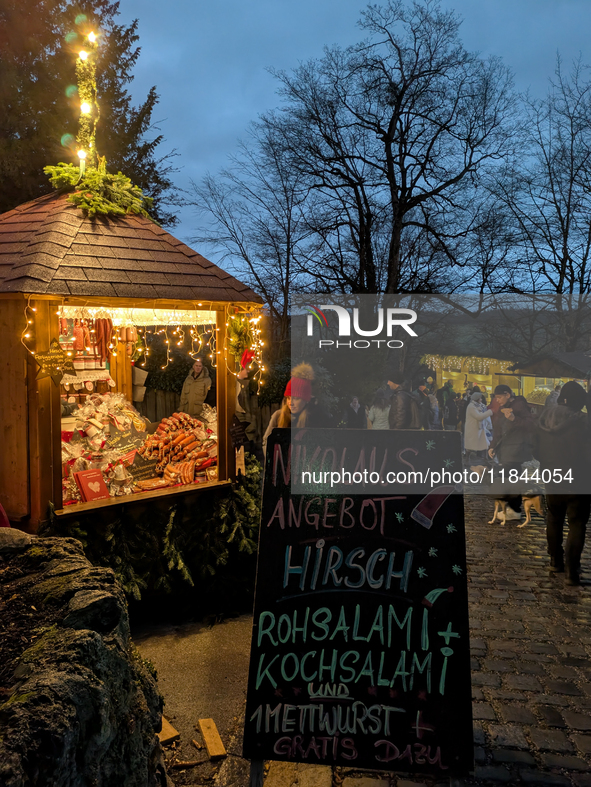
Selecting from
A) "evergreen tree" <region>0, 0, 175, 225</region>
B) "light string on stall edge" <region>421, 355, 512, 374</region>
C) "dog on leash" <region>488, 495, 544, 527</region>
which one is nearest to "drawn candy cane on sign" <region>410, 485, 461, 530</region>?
"dog on leash" <region>488, 495, 544, 527</region>

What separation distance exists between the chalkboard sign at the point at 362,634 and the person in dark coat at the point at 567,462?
3.91m

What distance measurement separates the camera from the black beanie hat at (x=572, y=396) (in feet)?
20.6

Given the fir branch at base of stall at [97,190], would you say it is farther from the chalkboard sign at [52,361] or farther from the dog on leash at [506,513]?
the dog on leash at [506,513]

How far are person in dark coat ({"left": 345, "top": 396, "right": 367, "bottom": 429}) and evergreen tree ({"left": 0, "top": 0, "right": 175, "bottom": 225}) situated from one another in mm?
8248

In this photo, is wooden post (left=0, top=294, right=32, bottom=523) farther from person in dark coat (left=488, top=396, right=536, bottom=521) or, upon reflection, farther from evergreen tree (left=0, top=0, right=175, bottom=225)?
evergreen tree (left=0, top=0, right=175, bottom=225)

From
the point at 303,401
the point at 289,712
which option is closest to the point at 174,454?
the point at 303,401

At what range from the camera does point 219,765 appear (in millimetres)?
3377

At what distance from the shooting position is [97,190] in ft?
18.7

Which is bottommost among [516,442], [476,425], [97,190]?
[476,425]

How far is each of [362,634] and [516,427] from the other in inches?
254

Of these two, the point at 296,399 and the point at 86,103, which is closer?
the point at 86,103

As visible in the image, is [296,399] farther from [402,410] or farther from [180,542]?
[402,410]

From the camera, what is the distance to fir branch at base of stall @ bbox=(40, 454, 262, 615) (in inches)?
196

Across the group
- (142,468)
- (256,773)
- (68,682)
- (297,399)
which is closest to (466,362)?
(297,399)
